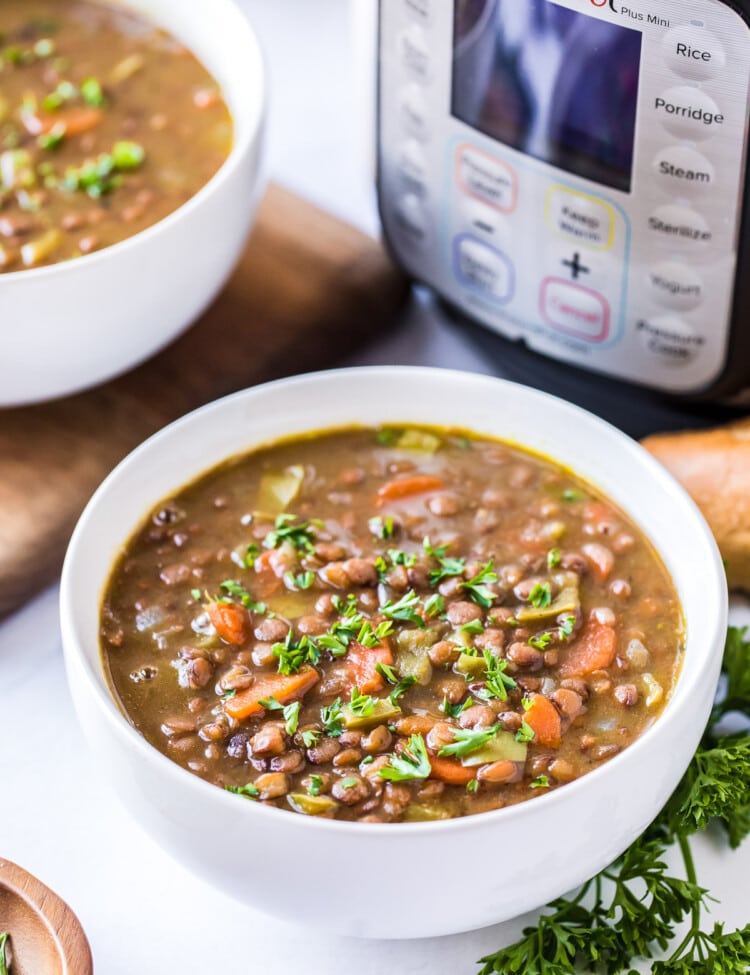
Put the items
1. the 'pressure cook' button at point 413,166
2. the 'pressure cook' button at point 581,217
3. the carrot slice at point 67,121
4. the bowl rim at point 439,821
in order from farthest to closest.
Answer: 1. the carrot slice at point 67,121
2. the 'pressure cook' button at point 413,166
3. the 'pressure cook' button at point 581,217
4. the bowl rim at point 439,821

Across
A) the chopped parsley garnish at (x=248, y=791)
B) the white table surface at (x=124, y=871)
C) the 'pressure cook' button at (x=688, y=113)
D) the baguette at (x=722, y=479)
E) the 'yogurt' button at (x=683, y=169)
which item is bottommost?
the white table surface at (x=124, y=871)

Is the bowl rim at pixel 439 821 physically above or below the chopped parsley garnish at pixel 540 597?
above

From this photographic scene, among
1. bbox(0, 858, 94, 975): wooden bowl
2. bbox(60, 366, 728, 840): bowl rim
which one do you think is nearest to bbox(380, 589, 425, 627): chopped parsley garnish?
bbox(60, 366, 728, 840): bowl rim

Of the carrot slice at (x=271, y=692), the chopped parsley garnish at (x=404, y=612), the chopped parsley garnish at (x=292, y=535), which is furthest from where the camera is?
the chopped parsley garnish at (x=292, y=535)

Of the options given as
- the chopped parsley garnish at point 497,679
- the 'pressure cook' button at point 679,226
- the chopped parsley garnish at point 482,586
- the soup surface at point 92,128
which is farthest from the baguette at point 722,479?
the soup surface at point 92,128

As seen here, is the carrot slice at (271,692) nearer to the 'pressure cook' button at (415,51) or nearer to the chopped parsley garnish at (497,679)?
the chopped parsley garnish at (497,679)

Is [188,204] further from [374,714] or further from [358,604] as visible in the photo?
[374,714]

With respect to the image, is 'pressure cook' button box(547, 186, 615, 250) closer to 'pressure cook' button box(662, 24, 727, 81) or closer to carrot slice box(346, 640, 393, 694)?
'pressure cook' button box(662, 24, 727, 81)

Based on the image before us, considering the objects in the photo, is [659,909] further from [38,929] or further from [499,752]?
[38,929]
